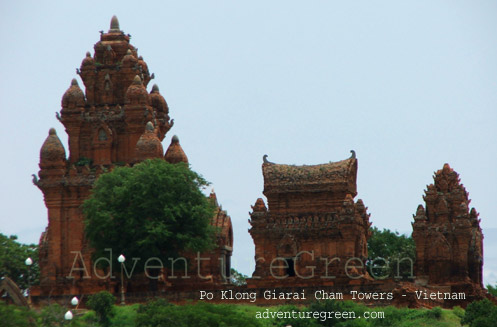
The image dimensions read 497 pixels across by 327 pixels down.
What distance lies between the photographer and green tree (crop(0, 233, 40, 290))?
78.9m

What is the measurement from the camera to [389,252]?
91062 millimetres

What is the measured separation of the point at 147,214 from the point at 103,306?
8305mm

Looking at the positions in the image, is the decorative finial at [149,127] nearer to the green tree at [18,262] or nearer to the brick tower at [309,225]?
the brick tower at [309,225]

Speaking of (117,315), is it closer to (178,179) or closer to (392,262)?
(178,179)

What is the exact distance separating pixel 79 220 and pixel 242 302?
12019 millimetres

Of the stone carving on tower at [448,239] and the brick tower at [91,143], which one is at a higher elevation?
the brick tower at [91,143]

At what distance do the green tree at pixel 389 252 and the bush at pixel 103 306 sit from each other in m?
28.7

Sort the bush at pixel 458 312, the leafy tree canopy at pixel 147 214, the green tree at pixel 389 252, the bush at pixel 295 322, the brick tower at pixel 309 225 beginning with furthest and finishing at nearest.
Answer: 1. the green tree at pixel 389 252
2. the brick tower at pixel 309 225
3. the leafy tree canopy at pixel 147 214
4. the bush at pixel 458 312
5. the bush at pixel 295 322

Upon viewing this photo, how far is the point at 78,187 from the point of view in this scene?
74062 millimetres

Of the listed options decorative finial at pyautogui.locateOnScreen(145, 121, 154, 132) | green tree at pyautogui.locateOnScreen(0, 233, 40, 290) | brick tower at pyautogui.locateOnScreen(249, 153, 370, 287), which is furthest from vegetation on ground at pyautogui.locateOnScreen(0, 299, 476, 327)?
green tree at pyautogui.locateOnScreen(0, 233, 40, 290)

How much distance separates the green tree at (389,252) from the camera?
3403 inches

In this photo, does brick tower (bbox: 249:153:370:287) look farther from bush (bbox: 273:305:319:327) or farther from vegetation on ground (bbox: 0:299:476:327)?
bush (bbox: 273:305:319:327)

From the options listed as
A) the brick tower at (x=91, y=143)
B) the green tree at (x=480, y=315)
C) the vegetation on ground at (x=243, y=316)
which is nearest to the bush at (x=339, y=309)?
the vegetation on ground at (x=243, y=316)

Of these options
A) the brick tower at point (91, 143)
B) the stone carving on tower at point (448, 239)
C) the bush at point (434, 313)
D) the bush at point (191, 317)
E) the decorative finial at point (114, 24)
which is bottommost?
the bush at point (191, 317)
